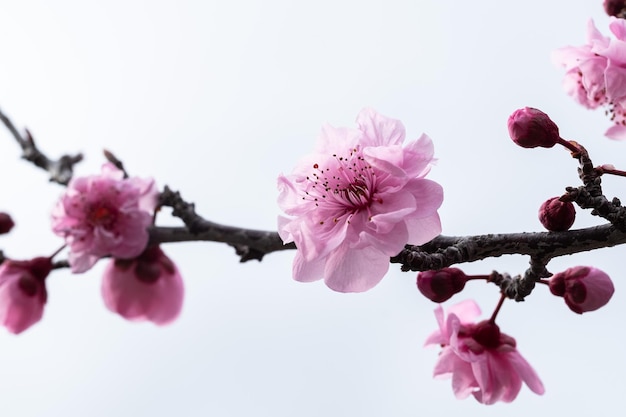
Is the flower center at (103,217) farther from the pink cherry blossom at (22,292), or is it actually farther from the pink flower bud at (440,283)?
the pink flower bud at (440,283)

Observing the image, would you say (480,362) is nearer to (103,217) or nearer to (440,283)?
(440,283)

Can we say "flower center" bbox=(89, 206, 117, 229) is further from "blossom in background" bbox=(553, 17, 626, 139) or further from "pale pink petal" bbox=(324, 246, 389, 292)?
"blossom in background" bbox=(553, 17, 626, 139)

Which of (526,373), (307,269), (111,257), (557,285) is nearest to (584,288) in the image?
(557,285)

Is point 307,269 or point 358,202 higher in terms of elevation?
point 358,202

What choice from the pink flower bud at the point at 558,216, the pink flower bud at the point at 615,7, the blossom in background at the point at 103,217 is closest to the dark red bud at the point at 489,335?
the pink flower bud at the point at 558,216

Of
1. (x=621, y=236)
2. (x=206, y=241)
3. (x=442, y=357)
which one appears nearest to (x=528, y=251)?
(x=621, y=236)

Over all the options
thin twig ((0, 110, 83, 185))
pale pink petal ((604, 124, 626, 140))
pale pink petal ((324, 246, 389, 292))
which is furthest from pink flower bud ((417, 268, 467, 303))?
thin twig ((0, 110, 83, 185))

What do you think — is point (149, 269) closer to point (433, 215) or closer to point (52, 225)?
point (52, 225)
